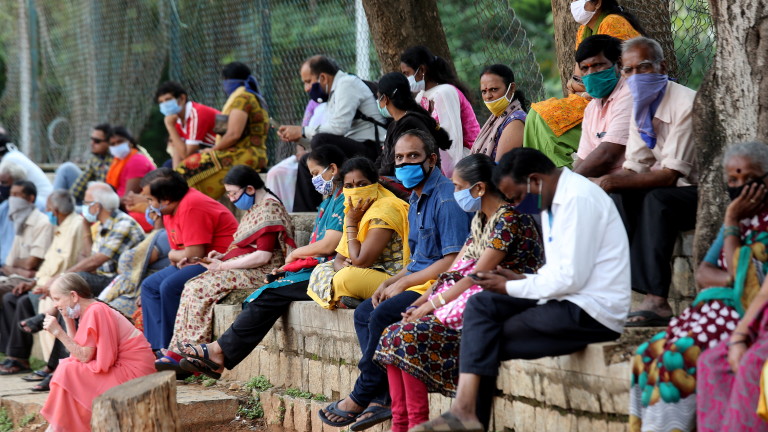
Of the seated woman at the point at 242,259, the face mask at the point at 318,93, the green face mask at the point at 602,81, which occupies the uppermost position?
the face mask at the point at 318,93

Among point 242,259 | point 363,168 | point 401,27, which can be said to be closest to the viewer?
point 363,168

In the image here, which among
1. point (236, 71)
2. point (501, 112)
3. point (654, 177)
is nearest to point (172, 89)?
point (236, 71)

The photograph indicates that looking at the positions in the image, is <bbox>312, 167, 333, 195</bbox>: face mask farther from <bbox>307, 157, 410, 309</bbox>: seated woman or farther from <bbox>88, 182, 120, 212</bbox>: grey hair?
<bbox>88, 182, 120, 212</bbox>: grey hair

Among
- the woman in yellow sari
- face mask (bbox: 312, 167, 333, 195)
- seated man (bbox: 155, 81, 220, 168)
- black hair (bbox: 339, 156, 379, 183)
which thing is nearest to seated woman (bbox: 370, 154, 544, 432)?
black hair (bbox: 339, 156, 379, 183)

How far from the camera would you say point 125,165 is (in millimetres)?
10805

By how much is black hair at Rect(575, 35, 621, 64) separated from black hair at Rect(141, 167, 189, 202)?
12.1 ft

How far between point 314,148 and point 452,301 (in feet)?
9.06

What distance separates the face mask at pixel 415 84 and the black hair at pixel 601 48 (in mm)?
1954

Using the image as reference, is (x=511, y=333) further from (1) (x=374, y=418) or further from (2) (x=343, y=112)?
(2) (x=343, y=112)

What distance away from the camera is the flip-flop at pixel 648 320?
504cm

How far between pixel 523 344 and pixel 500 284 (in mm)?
301

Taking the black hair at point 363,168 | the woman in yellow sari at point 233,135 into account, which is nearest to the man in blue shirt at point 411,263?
the black hair at point 363,168

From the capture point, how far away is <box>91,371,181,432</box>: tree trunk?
17.0 feet

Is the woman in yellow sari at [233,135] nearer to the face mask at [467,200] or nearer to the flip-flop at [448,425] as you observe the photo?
the face mask at [467,200]
